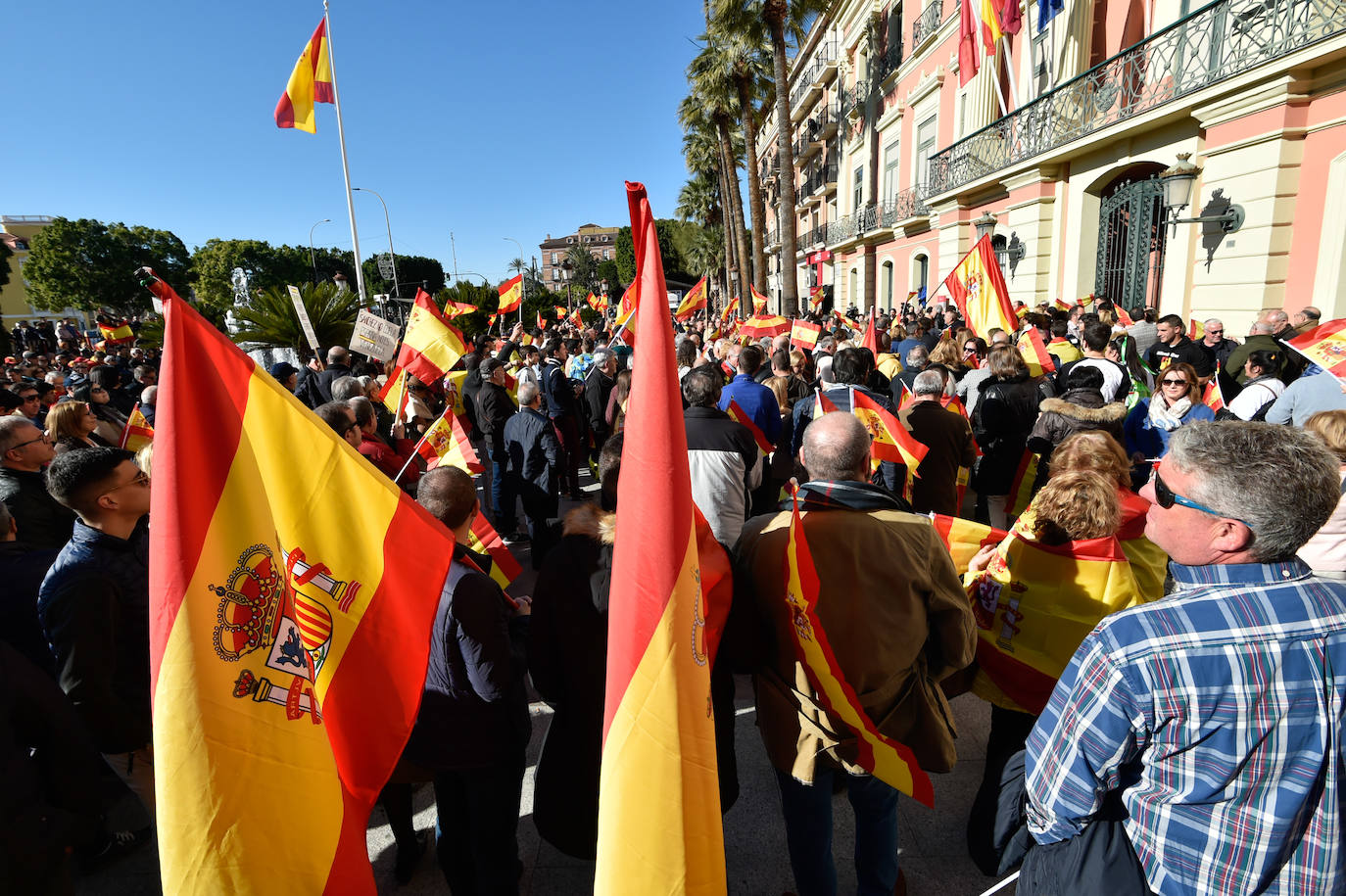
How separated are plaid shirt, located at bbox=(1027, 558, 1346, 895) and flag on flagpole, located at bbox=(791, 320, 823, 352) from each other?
7.31 metres

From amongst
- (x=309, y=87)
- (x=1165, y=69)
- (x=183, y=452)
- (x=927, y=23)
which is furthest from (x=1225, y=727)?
(x=927, y=23)

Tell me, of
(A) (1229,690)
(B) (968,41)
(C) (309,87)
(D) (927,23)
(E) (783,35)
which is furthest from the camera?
(D) (927,23)

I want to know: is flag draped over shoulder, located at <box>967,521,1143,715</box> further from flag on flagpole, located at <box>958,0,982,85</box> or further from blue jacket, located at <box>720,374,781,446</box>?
flag on flagpole, located at <box>958,0,982,85</box>

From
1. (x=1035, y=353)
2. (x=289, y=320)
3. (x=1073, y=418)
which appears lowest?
(x=1073, y=418)

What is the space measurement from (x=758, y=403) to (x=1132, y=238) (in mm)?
10685

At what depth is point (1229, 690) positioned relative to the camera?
1263mm

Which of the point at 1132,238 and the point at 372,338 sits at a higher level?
the point at 1132,238

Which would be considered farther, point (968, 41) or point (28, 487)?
point (968, 41)

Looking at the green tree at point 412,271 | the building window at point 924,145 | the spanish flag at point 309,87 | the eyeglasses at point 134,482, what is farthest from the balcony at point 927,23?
the green tree at point 412,271

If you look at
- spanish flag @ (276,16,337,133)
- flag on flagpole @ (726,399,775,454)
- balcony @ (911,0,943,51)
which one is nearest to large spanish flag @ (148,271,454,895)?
flag on flagpole @ (726,399,775,454)

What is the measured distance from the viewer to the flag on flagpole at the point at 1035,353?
6074 mm

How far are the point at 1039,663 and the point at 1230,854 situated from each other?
40.1 inches

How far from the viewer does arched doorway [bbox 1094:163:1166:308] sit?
11.4 m

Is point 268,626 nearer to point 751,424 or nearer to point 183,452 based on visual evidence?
point 183,452
